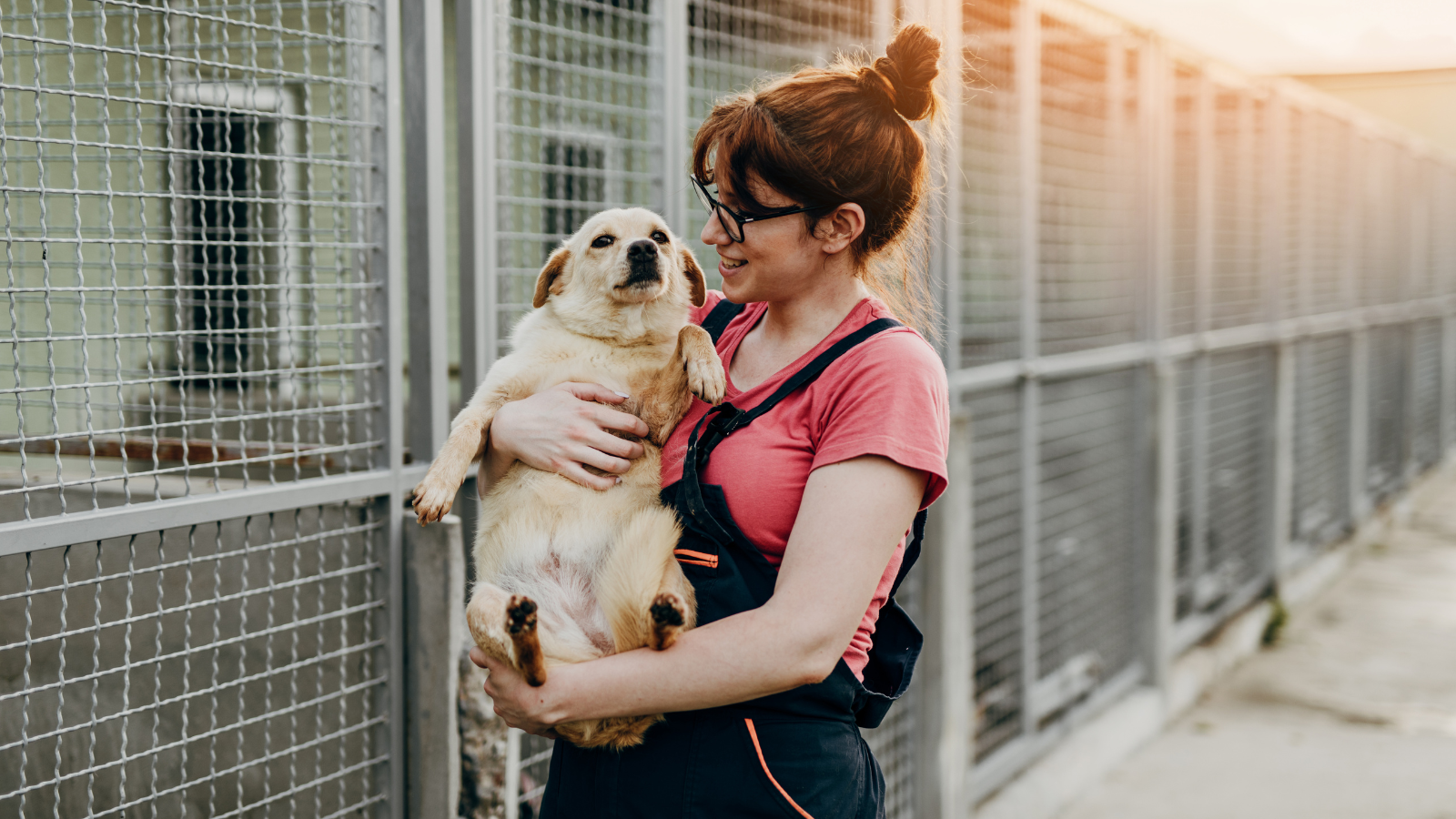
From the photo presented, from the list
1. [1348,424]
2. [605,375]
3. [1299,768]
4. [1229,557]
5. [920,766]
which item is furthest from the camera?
[1348,424]

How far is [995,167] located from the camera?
4168mm

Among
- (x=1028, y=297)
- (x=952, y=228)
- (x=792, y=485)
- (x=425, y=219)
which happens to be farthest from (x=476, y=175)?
(x=1028, y=297)

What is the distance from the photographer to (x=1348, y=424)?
27.6 feet

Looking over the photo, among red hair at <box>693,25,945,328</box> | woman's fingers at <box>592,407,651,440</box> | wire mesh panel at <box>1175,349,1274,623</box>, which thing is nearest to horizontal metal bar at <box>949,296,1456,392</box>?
wire mesh panel at <box>1175,349,1274,623</box>

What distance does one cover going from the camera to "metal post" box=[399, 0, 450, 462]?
227cm

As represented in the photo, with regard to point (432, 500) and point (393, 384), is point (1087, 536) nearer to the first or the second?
point (393, 384)

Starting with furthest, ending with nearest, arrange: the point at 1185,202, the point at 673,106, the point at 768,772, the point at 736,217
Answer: the point at 1185,202
the point at 673,106
the point at 736,217
the point at 768,772

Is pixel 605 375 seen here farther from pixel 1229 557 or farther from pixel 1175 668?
pixel 1229 557

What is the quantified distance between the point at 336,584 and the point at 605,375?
85 cm

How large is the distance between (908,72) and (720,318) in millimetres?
630

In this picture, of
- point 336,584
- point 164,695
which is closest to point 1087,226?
point 336,584

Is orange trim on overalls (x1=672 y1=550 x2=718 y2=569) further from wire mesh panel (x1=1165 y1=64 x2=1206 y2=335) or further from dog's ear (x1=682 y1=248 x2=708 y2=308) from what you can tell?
wire mesh panel (x1=1165 y1=64 x2=1206 y2=335)

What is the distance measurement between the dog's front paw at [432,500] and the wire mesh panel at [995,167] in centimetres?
255

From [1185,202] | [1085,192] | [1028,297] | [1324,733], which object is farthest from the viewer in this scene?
[1185,202]
